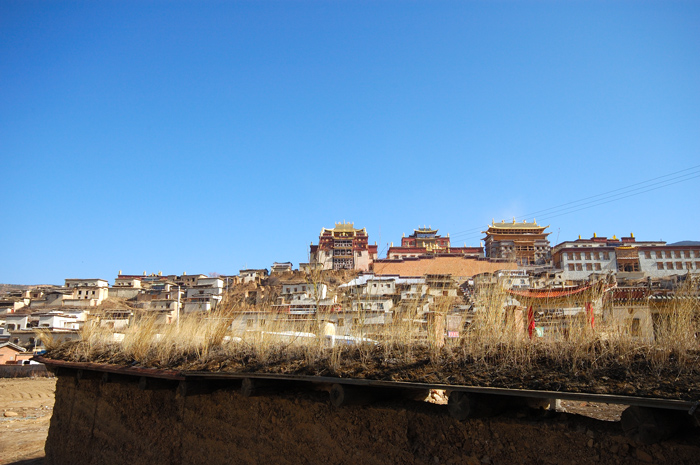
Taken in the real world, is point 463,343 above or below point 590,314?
below

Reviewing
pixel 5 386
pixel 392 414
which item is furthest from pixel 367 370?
pixel 5 386

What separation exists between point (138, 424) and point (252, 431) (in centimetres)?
241

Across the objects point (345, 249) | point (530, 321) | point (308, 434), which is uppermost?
point (345, 249)

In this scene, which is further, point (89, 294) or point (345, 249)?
point (345, 249)

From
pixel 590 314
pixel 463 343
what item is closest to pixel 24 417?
pixel 463 343

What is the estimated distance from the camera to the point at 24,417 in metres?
16.8

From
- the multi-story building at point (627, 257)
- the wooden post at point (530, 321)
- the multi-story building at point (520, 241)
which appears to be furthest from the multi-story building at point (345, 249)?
the wooden post at point (530, 321)

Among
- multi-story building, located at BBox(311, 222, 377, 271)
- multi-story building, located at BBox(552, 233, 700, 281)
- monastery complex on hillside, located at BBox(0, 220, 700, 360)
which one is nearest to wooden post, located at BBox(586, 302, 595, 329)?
monastery complex on hillside, located at BBox(0, 220, 700, 360)

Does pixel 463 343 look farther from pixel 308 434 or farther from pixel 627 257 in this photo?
pixel 627 257

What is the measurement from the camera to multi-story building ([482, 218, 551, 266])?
5853cm

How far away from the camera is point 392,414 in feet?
12.5

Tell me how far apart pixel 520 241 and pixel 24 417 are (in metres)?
55.5

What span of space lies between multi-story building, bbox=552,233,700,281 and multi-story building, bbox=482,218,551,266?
3.89 metres

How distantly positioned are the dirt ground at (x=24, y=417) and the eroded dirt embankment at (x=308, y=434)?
16.7 feet
